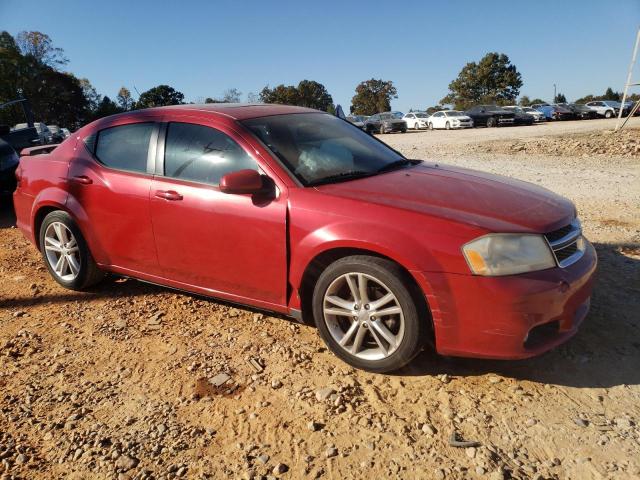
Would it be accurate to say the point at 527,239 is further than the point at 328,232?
No

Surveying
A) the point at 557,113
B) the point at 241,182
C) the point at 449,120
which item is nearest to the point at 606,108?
the point at 557,113

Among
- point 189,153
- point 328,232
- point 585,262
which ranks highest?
point 189,153

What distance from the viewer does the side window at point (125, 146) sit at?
12.2ft

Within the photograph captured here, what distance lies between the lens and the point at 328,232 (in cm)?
284

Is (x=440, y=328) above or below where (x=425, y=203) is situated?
below

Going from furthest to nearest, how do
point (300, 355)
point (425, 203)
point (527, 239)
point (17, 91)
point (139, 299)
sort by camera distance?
point (17, 91) < point (139, 299) < point (300, 355) < point (425, 203) < point (527, 239)

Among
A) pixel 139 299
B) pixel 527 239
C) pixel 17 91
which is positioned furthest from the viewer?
pixel 17 91

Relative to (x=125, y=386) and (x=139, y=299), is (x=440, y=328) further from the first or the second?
(x=139, y=299)

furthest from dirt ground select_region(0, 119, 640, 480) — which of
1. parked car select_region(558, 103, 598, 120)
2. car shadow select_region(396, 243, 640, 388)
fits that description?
parked car select_region(558, 103, 598, 120)

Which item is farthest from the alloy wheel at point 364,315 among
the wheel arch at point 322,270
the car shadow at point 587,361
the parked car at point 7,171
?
the parked car at point 7,171

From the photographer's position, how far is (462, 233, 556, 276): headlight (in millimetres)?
2525

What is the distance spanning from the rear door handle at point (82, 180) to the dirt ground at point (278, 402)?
102 centimetres

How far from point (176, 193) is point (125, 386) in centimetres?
131

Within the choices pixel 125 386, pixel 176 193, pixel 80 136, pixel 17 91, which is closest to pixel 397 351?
pixel 125 386
